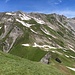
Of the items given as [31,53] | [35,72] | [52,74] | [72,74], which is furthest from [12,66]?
[31,53]

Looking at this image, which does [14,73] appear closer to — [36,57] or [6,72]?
[6,72]

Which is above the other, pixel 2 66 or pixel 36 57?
pixel 2 66

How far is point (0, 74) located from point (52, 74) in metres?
14.1

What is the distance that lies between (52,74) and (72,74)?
5048 cm

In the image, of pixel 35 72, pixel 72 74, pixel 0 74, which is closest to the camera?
pixel 0 74

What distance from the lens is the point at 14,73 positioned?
4534cm

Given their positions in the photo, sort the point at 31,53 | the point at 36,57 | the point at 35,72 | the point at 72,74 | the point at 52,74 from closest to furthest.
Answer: the point at 35,72
the point at 52,74
the point at 72,74
the point at 36,57
the point at 31,53

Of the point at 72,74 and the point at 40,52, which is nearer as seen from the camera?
the point at 72,74

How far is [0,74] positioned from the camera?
1721 inches

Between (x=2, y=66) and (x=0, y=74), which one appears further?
(x=2, y=66)

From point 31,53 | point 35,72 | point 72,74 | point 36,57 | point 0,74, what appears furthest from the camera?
point 31,53

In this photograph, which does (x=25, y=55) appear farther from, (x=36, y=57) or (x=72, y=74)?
(x=72, y=74)

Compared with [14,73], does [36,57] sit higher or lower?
lower

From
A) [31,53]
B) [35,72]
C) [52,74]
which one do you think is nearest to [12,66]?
[35,72]
